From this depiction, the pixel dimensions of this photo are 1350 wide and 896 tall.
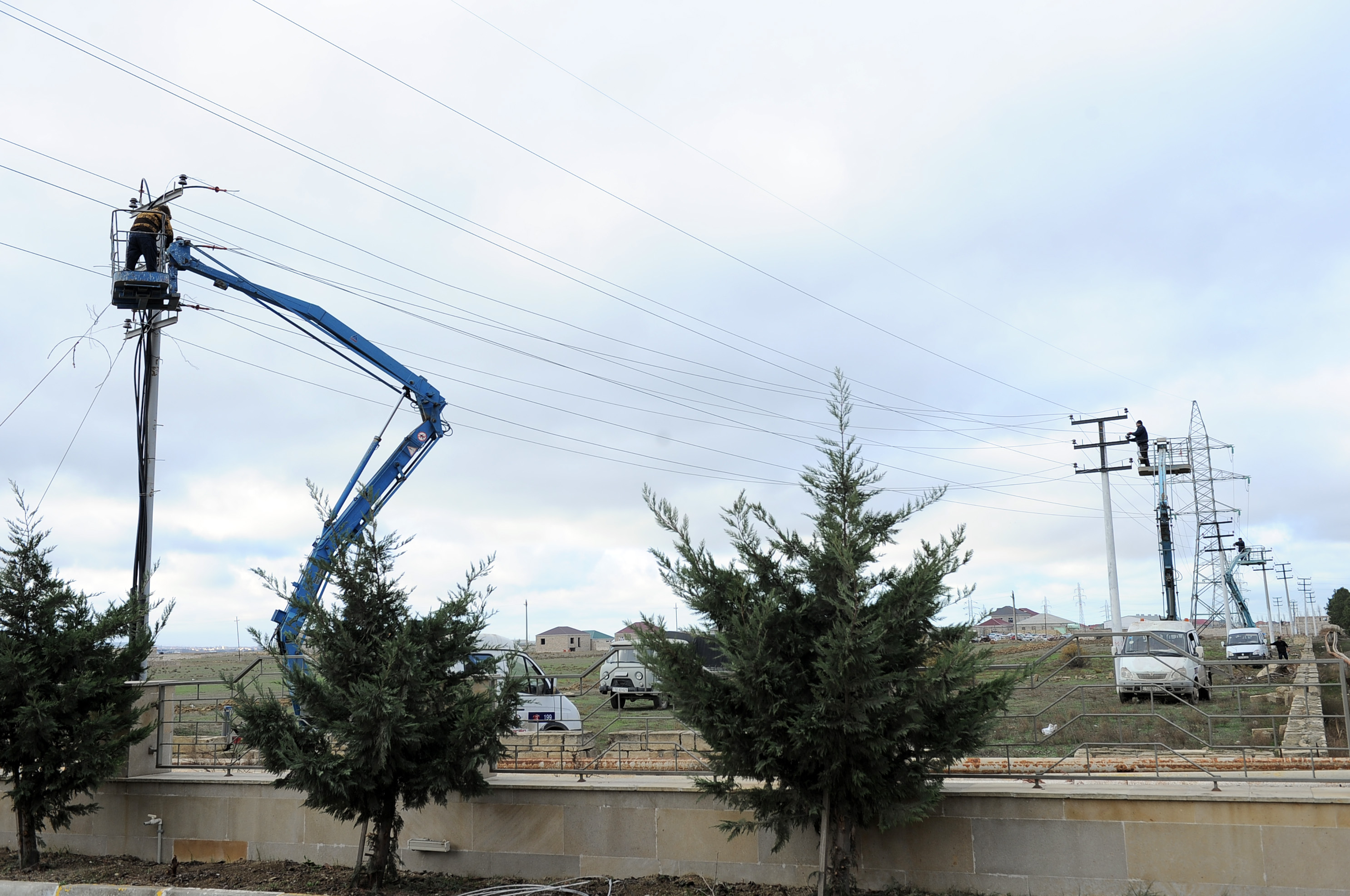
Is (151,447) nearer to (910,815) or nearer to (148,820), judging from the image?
(148,820)

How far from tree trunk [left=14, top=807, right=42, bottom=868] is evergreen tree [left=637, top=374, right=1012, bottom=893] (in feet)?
29.5

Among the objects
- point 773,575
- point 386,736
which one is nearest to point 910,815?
point 773,575

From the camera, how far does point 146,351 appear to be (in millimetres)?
16625

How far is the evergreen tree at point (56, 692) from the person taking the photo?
11586 millimetres

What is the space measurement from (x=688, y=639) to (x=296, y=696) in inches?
158

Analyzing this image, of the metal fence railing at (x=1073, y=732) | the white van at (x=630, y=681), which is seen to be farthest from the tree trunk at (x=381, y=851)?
the white van at (x=630, y=681)

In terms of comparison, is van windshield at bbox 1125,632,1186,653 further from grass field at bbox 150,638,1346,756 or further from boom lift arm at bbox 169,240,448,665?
boom lift arm at bbox 169,240,448,665

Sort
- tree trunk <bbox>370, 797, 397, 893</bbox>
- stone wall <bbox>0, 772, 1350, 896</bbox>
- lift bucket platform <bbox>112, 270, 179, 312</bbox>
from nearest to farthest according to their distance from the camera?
stone wall <bbox>0, 772, 1350, 896</bbox> → tree trunk <bbox>370, 797, 397, 893</bbox> → lift bucket platform <bbox>112, 270, 179, 312</bbox>

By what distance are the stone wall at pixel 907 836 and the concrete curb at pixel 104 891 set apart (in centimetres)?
144

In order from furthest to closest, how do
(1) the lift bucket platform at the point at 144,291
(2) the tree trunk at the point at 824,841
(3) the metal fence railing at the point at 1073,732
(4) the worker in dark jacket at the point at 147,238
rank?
(4) the worker in dark jacket at the point at 147,238, (1) the lift bucket platform at the point at 144,291, (3) the metal fence railing at the point at 1073,732, (2) the tree trunk at the point at 824,841

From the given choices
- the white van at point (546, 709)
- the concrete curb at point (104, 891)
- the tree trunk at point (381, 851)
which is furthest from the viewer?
the white van at point (546, 709)

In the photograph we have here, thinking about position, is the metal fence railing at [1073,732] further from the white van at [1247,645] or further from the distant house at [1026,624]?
the white van at [1247,645]

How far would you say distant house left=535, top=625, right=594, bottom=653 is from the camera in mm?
85812

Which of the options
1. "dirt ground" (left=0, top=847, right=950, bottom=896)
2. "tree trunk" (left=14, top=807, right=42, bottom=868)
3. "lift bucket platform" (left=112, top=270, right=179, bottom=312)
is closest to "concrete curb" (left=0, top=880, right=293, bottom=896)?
"dirt ground" (left=0, top=847, right=950, bottom=896)
